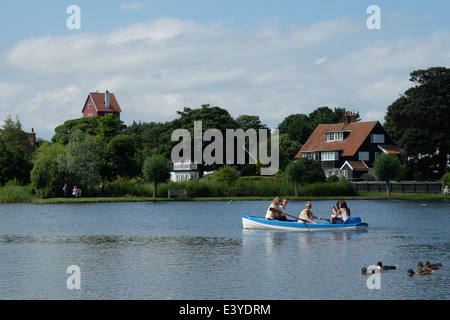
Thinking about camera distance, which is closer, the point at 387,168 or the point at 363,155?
the point at 387,168

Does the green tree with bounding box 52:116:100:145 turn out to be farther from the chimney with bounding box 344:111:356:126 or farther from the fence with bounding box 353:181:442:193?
the fence with bounding box 353:181:442:193

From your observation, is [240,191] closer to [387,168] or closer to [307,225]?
[387,168]

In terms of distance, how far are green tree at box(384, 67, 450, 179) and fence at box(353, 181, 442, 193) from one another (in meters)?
7.30

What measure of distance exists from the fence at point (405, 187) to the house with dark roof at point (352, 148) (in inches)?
802

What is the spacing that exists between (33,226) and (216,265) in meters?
22.3

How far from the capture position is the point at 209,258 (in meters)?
31.1

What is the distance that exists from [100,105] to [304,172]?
334 ft

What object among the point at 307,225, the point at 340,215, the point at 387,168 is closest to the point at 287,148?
the point at 387,168

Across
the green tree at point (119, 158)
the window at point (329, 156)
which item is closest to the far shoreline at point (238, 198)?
the green tree at point (119, 158)

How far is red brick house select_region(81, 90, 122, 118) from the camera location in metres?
172

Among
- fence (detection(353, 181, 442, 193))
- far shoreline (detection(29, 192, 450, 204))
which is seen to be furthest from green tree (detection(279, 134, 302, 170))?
far shoreline (detection(29, 192, 450, 204))

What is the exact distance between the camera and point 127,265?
95.9 feet

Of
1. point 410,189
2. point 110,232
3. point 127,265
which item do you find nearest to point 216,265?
point 127,265
